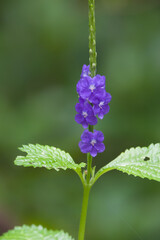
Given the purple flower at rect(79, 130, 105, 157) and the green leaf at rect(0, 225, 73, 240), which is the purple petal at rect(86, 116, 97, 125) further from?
the green leaf at rect(0, 225, 73, 240)

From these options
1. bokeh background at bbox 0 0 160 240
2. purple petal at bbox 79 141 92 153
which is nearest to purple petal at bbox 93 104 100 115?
purple petal at bbox 79 141 92 153

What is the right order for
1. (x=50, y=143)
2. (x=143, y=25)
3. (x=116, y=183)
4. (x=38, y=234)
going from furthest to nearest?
(x=143, y=25), (x=50, y=143), (x=116, y=183), (x=38, y=234)

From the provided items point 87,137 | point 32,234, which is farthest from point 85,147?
point 32,234

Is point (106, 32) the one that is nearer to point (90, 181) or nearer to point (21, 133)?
point (21, 133)

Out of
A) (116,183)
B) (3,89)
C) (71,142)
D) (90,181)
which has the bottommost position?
(90,181)

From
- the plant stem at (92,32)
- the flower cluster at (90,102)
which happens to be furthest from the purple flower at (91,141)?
the plant stem at (92,32)

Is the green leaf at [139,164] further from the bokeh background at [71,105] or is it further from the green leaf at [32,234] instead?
the bokeh background at [71,105]

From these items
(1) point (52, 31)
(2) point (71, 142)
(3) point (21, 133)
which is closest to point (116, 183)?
(2) point (71, 142)
